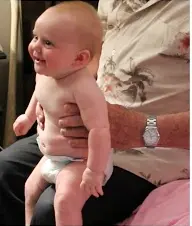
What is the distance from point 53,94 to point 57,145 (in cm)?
10

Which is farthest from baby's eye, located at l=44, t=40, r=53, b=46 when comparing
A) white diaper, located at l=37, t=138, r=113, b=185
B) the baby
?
white diaper, located at l=37, t=138, r=113, b=185

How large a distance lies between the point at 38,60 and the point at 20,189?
37cm

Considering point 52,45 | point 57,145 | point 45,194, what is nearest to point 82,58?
point 52,45

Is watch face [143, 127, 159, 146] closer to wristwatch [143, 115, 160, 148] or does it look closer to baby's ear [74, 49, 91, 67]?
wristwatch [143, 115, 160, 148]

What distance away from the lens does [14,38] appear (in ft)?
3.59

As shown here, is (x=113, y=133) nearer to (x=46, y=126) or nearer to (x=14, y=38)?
(x=46, y=126)

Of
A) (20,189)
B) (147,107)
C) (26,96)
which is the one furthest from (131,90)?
(20,189)

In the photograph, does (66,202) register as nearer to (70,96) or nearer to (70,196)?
(70,196)

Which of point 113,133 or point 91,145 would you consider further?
Result: point 113,133

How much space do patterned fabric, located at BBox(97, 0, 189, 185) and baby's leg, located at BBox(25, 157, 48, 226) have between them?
153 millimetres

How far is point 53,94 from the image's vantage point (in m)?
0.94

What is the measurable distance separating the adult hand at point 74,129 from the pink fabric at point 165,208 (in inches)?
7.3

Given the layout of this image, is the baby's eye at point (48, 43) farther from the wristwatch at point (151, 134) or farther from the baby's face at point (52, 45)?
the wristwatch at point (151, 134)

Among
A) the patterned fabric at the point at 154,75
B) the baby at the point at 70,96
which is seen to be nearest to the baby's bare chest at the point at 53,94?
the baby at the point at 70,96
